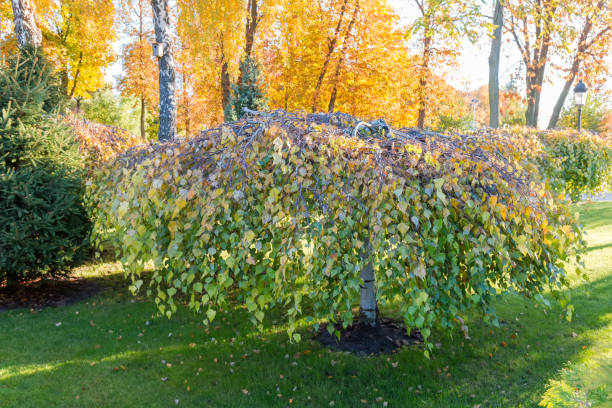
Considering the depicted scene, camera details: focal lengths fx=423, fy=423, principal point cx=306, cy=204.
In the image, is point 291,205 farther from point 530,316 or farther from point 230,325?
point 530,316

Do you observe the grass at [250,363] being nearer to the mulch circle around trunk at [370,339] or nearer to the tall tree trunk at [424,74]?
the mulch circle around trunk at [370,339]

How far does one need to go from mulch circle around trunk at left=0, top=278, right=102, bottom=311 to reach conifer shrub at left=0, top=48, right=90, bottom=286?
0.26m

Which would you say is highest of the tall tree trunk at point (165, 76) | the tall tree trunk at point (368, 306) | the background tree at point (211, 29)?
the background tree at point (211, 29)

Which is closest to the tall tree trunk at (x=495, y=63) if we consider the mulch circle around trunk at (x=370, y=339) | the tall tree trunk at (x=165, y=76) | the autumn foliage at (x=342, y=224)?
the mulch circle around trunk at (x=370, y=339)

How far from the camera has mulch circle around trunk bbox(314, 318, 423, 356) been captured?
168 inches

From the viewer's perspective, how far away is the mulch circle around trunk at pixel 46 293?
564 cm

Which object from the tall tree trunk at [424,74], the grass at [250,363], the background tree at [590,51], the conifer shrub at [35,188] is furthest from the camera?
the tall tree trunk at [424,74]

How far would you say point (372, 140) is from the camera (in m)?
3.25

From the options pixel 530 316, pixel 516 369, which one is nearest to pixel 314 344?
pixel 516 369

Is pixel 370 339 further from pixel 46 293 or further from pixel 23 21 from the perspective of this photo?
pixel 23 21

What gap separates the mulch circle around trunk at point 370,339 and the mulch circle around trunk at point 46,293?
3.62 metres

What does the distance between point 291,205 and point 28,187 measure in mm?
4091

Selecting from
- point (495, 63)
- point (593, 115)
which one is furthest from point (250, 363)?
point (593, 115)

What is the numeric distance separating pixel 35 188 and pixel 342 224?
176 inches
